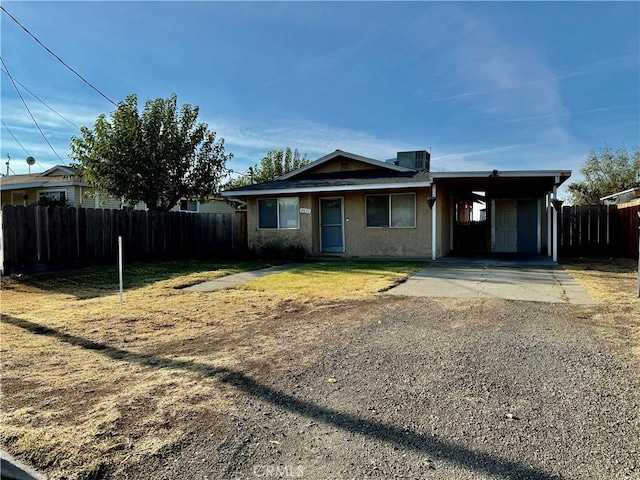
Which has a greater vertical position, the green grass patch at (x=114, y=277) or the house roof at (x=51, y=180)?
the house roof at (x=51, y=180)

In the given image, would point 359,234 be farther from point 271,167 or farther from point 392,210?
point 271,167

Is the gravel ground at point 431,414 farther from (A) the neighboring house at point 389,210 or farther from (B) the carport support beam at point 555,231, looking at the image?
(A) the neighboring house at point 389,210

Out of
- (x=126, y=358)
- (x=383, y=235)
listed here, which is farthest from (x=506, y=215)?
(x=126, y=358)

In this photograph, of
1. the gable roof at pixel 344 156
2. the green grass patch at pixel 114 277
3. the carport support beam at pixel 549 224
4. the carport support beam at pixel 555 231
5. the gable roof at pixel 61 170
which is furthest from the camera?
the gable roof at pixel 61 170

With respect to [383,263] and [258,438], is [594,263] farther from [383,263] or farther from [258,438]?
[258,438]

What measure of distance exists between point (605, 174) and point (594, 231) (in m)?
17.4

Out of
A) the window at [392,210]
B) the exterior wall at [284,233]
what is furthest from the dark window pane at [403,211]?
the exterior wall at [284,233]

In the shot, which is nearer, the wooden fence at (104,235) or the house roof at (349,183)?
the wooden fence at (104,235)

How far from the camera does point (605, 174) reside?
95.8 feet

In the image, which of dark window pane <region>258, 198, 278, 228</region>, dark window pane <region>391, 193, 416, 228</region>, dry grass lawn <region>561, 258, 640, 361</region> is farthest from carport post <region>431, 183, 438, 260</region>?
dark window pane <region>258, 198, 278, 228</region>

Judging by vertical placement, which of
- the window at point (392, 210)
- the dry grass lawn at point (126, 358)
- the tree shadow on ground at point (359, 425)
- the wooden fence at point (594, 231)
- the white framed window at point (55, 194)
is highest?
the white framed window at point (55, 194)

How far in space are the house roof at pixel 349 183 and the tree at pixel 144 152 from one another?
10.9ft

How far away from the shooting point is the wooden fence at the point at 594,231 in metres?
15.0

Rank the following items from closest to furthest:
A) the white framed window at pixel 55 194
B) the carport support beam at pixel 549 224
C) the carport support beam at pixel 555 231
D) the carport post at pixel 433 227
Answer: the carport support beam at pixel 555 231 → the carport post at pixel 433 227 → the carport support beam at pixel 549 224 → the white framed window at pixel 55 194
